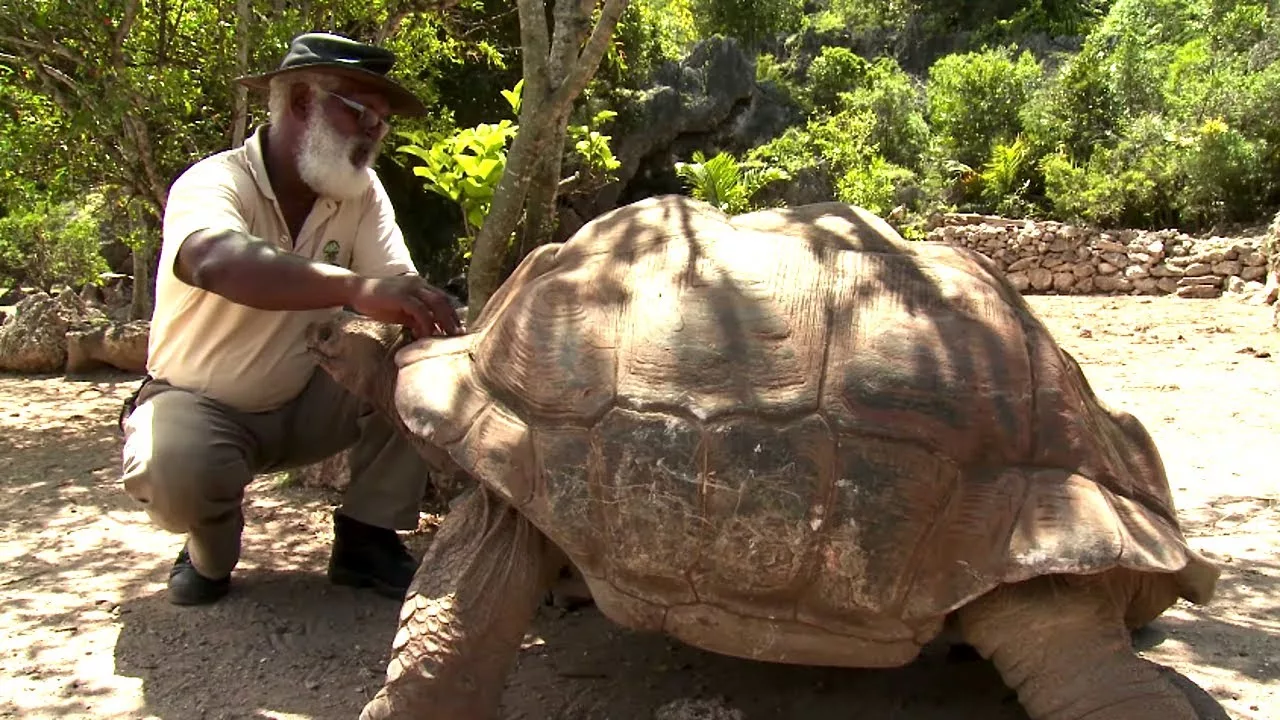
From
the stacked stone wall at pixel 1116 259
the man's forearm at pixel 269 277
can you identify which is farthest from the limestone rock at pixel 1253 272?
the man's forearm at pixel 269 277

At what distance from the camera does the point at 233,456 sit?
3.03 meters

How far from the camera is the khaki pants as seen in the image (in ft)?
9.66

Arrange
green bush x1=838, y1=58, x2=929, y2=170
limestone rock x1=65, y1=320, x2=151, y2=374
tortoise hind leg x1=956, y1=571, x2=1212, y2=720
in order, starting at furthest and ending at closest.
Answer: green bush x1=838, y1=58, x2=929, y2=170, limestone rock x1=65, y1=320, x2=151, y2=374, tortoise hind leg x1=956, y1=571, x2=1212, y2=720

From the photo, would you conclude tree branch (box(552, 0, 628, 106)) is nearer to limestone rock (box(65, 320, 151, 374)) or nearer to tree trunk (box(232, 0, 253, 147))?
tree trunk (box(232, 0, 253, 147))

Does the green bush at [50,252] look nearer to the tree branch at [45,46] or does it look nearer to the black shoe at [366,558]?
the tree branch at [45,46]

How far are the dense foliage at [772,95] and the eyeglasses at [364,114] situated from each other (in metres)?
0.95

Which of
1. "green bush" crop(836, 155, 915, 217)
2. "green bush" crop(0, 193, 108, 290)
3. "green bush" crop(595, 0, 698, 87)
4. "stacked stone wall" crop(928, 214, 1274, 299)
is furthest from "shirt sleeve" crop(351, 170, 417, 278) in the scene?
"stacked stone wall" crop(928, 214, 1274, 299)

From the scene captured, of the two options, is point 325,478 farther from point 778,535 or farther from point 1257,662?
point 1257,662

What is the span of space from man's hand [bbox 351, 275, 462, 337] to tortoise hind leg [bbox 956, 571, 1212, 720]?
1.43 meters

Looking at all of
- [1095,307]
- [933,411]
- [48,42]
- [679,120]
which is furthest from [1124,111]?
[933,411]

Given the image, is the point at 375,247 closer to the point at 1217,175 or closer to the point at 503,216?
the point at 503,216

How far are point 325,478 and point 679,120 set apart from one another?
1354 centimetres

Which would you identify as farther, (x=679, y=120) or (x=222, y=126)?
(x=679, y=120)

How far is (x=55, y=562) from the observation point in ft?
11.7
